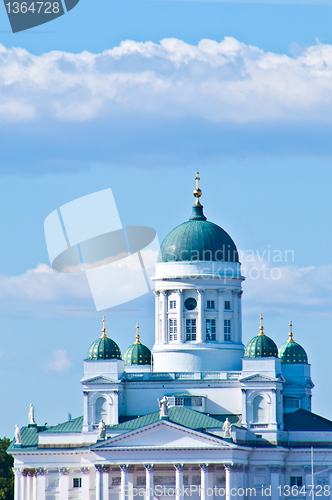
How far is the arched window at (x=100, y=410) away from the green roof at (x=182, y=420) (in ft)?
7.08

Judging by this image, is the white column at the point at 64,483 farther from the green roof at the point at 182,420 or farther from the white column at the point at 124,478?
the white column at the point at 124,478

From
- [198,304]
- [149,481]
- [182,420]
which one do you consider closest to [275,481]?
[182,420]

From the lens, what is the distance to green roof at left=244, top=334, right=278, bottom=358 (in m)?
131

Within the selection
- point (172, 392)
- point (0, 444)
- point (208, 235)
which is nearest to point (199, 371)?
point (172, 392)

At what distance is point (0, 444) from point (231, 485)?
147 ft

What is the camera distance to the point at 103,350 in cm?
13262

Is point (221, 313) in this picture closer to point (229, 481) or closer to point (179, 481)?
point (179, 481)

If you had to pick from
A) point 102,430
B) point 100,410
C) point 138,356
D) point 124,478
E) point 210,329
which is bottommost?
point 124,478

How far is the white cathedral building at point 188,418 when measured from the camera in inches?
4968

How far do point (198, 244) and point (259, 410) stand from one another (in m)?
16.7

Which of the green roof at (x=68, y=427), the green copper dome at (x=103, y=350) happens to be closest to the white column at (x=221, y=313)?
the green copper dome at (x=103, y=350)

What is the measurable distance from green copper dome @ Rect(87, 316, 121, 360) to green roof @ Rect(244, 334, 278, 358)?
11145mm

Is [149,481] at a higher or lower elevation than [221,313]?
lower

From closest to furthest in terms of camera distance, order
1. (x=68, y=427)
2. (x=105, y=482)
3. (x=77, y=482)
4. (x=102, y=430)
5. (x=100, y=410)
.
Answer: (x=105, y=482) → (x=102, y=430) → (x=100, y=410) → (x=77, y=482) → (x=68, y=427)
